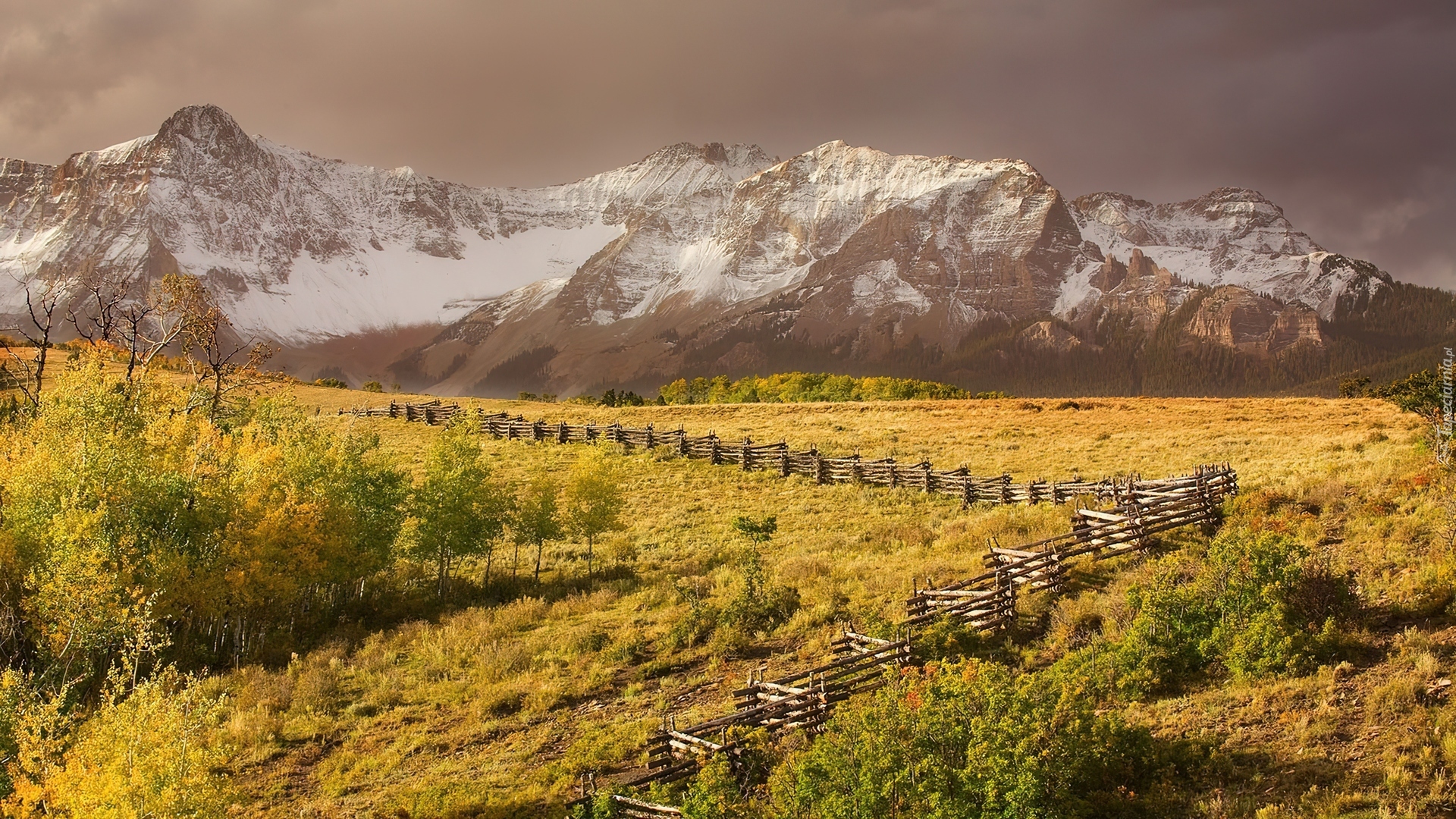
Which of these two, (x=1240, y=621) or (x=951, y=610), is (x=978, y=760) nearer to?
(x=1240, y=621)

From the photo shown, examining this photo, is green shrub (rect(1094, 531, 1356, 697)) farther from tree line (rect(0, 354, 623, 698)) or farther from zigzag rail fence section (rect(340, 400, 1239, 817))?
tree line (rect(0, 354, 623, 698))

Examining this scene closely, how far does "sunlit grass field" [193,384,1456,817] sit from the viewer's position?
14172mm

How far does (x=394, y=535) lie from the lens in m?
31.8

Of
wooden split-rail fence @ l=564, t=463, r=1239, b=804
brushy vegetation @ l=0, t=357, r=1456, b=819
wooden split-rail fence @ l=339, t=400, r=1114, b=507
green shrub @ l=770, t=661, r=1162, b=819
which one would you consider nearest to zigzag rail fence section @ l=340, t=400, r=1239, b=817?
wooden split-rail fence @ l=564, t=463, r=1239, b=804

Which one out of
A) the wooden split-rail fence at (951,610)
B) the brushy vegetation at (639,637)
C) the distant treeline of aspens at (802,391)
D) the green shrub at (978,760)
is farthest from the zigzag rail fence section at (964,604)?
the distant treeline of aspens at (802,391)

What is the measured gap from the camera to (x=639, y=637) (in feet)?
82.9

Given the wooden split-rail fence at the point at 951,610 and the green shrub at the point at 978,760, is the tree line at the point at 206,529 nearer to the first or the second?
the wooden split-rail fence at the point at 951,610

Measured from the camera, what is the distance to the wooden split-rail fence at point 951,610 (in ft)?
57.0

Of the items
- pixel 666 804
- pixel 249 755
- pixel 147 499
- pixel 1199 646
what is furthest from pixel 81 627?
pixel 1199 646

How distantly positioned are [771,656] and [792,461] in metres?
26.1

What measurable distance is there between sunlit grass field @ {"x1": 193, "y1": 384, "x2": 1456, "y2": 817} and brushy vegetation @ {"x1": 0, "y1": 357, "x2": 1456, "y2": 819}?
10 cm

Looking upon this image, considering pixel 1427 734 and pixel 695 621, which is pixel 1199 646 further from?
pixel 695 621

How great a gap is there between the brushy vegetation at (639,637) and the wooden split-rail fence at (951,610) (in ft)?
1.78

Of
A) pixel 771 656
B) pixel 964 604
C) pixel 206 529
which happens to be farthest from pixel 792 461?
pixel 206 529
